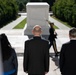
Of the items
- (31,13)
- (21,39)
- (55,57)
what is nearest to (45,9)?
(31,13)

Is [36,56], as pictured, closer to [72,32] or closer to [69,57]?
[69,57]

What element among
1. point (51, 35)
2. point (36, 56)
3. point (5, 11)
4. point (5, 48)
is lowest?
point (5, 11)

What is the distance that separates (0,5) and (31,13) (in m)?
12.1

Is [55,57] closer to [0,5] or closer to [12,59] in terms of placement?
[12,59]

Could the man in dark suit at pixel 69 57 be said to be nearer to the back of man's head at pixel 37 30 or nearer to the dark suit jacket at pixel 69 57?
the dark suit jacket at pixel 69 57

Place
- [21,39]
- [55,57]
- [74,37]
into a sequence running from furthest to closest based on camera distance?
[21,39] → [55,57] → [74,37]

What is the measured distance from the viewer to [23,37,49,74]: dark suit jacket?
5.50 m

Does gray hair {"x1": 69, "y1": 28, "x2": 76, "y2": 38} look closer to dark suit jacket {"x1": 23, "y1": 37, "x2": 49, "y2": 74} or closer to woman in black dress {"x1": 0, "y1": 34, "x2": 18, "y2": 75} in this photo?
dark suit jacket {"x1": 23, "y1": 37, "x2": 49, "y2": 74}

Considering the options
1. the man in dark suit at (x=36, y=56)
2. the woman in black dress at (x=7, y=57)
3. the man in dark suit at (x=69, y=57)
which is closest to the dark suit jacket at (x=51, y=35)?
the man in dark suit at (x=36, y=56)

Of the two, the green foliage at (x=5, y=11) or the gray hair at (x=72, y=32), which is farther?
the green foliage at (x=5, y=11)

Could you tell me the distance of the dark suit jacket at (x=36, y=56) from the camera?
18.0 feet

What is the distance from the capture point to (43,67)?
18.4 feet

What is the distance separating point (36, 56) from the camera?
5.55m

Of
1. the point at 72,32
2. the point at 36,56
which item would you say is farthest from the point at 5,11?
the point at 72,32
